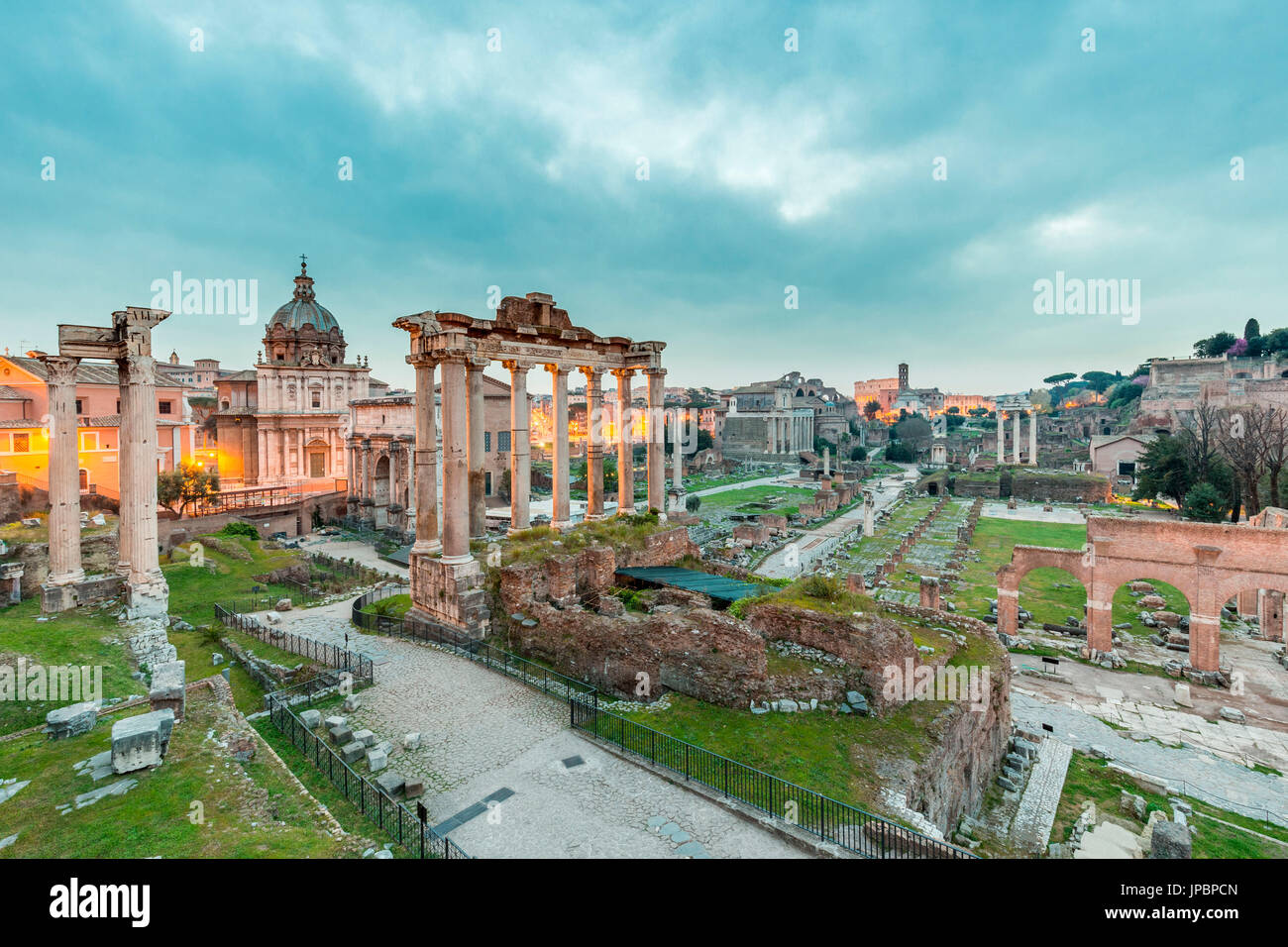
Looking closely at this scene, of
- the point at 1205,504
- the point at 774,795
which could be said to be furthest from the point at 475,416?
the point at 1205,504

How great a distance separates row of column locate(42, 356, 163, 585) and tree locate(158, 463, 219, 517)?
19.0m

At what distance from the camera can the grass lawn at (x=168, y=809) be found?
5.84 meters

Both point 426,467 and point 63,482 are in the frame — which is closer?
point 63,482

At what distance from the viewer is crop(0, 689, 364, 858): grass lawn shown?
584cm

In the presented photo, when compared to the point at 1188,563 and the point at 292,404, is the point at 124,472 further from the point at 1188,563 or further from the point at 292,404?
the point at 292,404

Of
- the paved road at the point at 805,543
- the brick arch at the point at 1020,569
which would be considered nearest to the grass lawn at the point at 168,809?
the paved road at the point at 805,543

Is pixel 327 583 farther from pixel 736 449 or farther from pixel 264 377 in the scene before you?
pixel 736 449

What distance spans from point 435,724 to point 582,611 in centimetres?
399

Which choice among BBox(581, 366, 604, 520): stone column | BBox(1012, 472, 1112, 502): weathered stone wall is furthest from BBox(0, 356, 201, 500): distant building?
BBox(1012, 472, 1112, 502): weathered stone wall

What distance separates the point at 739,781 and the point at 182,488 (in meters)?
35.1

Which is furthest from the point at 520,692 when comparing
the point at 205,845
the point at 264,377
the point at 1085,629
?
the point at 264,377

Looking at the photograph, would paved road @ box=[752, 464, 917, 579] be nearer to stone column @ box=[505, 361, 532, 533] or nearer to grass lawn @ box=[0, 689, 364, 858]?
stone column @ box=[505, 361, 532, 533]

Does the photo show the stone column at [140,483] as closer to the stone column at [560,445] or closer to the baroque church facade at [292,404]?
the stone column at [560,445]

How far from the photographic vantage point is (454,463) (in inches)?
572
